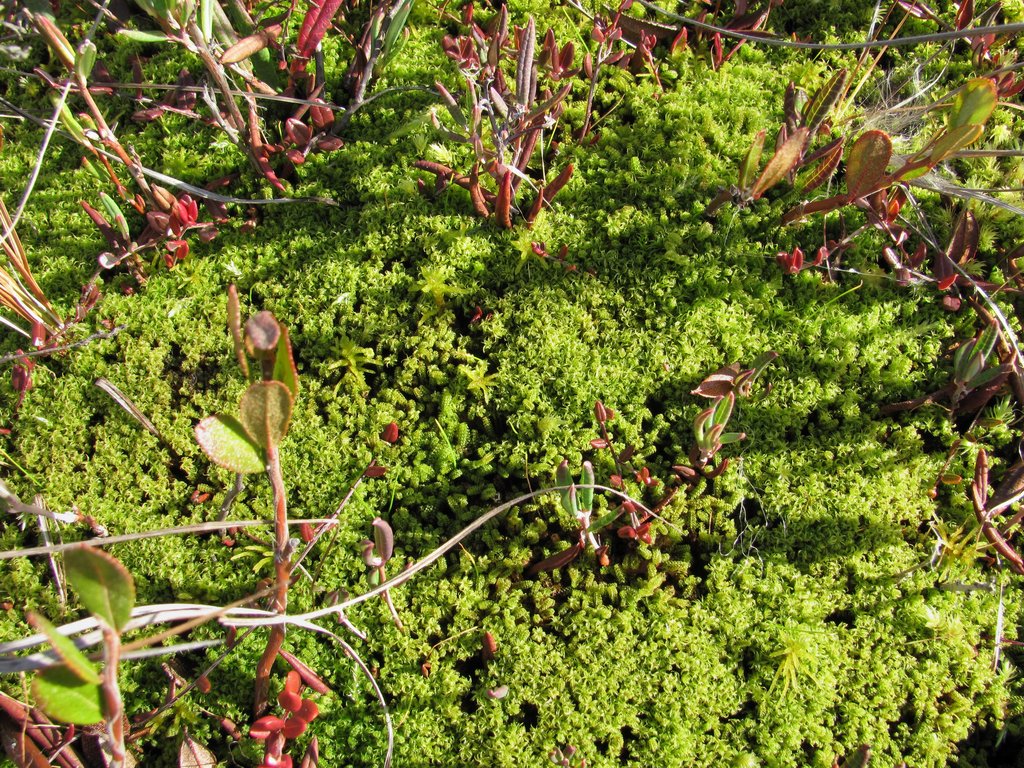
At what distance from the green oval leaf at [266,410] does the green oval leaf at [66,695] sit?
1.59 feet

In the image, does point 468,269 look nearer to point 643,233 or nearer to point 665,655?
point 643,233

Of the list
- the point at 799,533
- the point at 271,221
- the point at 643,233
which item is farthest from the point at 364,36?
the point at 799,533

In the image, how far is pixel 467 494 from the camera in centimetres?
229

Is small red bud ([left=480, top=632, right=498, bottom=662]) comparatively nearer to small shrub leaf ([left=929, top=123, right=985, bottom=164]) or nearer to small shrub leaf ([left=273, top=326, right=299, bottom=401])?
small shrub leaf ([left=273, top=326, right=299, bottom=401])

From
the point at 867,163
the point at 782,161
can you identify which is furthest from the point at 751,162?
the point at 867,163

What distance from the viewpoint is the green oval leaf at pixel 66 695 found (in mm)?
1146

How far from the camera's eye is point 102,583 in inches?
44.7

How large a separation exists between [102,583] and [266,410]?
1.25 ft

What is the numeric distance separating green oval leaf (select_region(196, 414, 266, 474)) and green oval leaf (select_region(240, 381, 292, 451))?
3cm

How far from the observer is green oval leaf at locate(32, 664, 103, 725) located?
1146 millimetres

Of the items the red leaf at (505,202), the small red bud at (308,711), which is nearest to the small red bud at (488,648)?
the small red bud at (308,711)

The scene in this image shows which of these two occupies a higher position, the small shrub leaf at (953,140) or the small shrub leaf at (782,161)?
the small shrub leaf at (953,140)

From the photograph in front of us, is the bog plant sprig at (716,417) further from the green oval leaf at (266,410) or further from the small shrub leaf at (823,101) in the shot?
the green oval leaf at (266,410)

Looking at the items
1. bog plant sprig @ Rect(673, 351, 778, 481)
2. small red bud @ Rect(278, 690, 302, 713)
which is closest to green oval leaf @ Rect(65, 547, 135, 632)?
small red bud @ Rect(278, 690, 302, 713)
